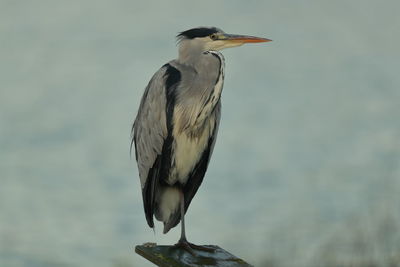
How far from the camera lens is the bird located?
220 inches

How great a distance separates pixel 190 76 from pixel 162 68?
327 mm

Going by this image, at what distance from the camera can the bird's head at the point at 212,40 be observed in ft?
19.0

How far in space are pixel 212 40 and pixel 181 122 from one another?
81cm

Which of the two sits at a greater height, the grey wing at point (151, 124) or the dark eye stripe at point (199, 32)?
the dark eye stripe at point (199, 32)

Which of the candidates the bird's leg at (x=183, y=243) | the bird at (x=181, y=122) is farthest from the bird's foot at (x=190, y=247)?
the bird at (x=181, y=122)

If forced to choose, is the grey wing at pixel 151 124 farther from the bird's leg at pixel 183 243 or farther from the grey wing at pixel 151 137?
the bird's leg at pixel 183 243

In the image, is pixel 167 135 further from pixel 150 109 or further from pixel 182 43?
pixel 182 43

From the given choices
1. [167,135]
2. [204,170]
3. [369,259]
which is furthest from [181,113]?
[369,259]

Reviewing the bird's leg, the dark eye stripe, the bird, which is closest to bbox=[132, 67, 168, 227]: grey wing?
the bird

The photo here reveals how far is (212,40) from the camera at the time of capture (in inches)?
229

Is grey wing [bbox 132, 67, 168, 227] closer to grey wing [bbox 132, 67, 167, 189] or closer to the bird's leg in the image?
grey wing [bbox 132, 67, 167, 189]

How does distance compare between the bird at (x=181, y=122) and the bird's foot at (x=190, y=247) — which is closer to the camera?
the bird's foot at (x=190, y=247)

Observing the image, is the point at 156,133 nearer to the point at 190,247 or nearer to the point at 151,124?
the point at 151,124

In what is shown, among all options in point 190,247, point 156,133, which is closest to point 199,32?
point 156,133
